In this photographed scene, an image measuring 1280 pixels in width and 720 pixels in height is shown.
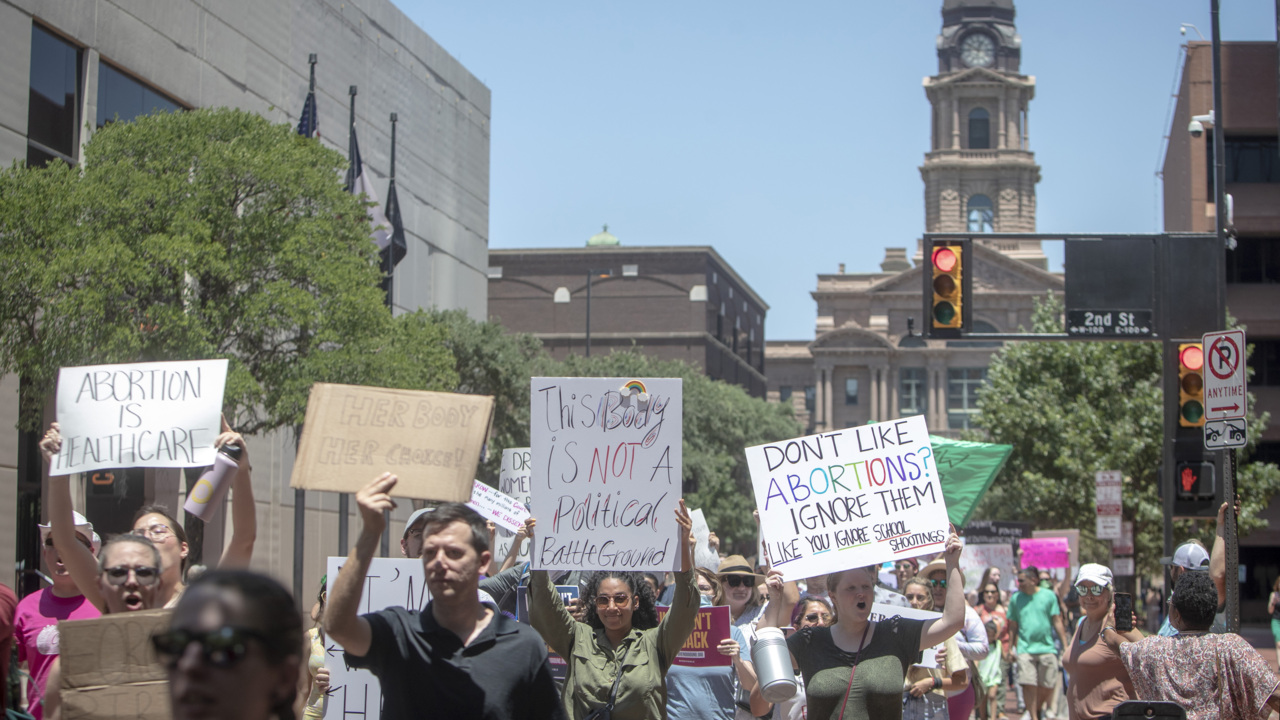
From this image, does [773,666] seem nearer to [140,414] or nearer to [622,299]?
[140,414]

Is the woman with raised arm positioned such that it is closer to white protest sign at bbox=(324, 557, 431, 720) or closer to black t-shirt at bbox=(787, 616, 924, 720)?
black t-shirt at bbox=(787, 616, 924, 720)

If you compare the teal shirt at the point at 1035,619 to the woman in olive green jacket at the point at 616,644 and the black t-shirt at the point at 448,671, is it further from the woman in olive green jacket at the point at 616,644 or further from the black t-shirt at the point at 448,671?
the black t-shirt at the point at 448,671

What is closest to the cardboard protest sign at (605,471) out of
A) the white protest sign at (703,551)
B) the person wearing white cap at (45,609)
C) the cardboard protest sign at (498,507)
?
the person wearing white cap at (45,609)

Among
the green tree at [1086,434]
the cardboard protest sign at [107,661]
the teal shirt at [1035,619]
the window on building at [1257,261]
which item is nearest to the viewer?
the cardboard protest sign at [107,661]

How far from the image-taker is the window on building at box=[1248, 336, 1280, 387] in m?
41.1

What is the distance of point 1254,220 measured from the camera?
4009 centimetres

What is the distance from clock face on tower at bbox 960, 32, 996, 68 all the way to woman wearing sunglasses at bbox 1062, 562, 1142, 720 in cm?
11408

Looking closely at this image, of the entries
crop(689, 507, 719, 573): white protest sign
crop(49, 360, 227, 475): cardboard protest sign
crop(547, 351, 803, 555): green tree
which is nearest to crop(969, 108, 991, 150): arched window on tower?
crop(547, 351, 803, 555): green tree

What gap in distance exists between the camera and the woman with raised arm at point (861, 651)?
597 cm

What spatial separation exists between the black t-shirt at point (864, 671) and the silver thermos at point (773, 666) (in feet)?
0.42

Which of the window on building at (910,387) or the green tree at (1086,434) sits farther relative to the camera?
the window on building at (910,387)

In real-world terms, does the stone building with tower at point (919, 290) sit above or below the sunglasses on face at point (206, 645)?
above

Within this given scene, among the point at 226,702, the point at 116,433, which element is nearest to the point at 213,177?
the point at 116,433

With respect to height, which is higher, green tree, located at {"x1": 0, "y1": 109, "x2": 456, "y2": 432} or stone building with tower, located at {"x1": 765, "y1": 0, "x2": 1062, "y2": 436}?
stone building with tower, located at {"x1": 765, "y1": 0, "x2": 1062, "y2": 436}
